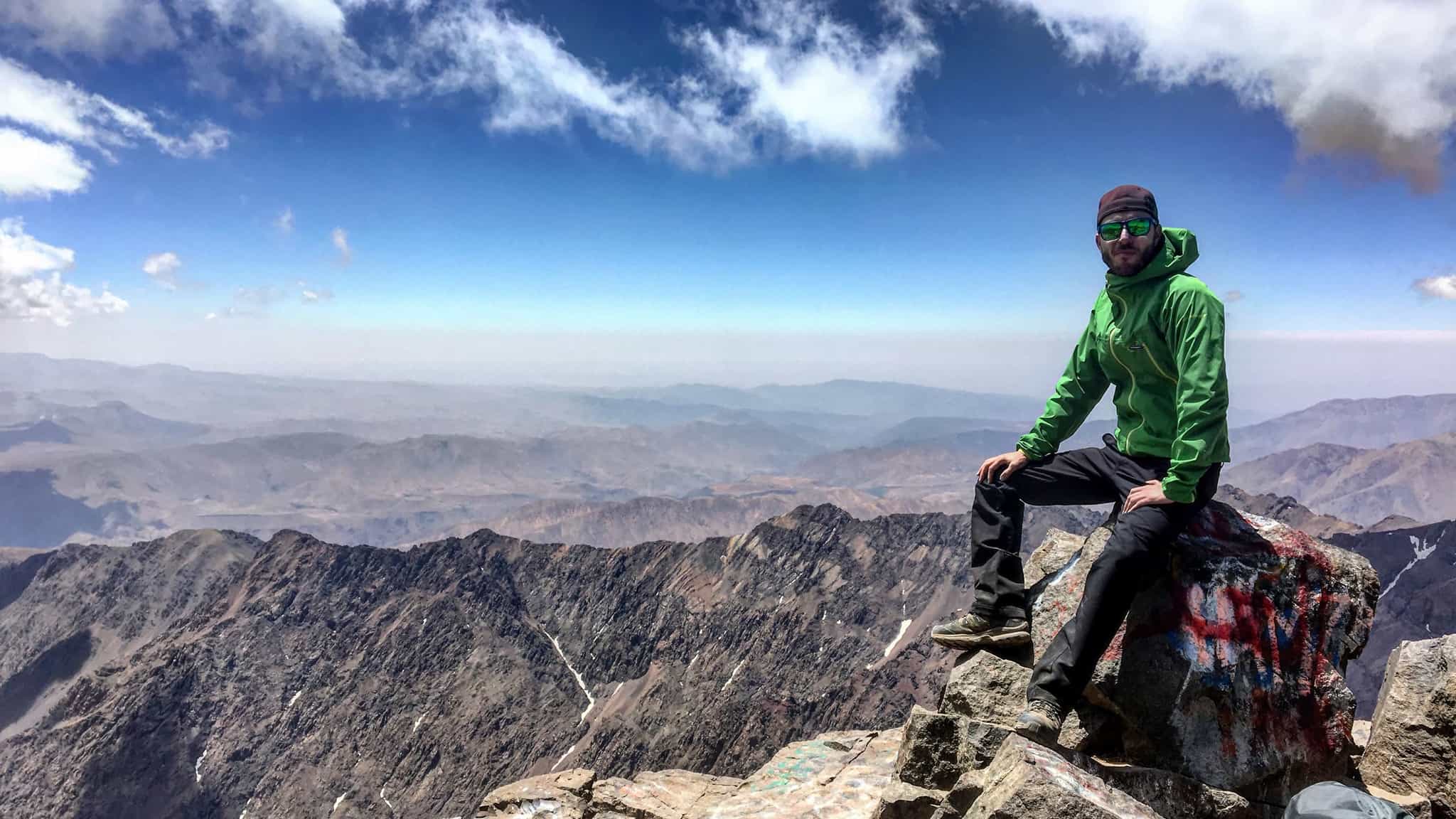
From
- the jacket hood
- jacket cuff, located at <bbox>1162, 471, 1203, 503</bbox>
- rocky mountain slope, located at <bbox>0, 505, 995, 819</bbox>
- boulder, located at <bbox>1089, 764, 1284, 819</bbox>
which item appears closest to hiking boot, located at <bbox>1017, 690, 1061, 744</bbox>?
boulder, located at <bbox>1089, 764, 1284, 819</bbox>

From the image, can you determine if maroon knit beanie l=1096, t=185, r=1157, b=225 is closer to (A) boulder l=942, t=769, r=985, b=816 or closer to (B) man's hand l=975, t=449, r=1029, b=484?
(B) man's hand l=975, t=449, r=1029, b=484

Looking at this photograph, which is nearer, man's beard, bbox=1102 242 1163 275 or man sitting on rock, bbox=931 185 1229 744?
man sitting on rock, bbox=931 185 1229 744

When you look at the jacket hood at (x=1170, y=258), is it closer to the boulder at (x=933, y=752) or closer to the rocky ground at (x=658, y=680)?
the rocky ground at (x=658, y=680)

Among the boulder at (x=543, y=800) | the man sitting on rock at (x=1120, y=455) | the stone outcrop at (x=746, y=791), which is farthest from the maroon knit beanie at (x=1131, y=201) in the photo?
the boulder at (x=543, y=800)

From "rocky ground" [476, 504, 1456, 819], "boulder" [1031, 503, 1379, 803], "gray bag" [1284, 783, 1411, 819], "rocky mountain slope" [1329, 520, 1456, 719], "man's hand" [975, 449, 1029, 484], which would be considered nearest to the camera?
"gray bag" [1284, 783, 1411, 819]

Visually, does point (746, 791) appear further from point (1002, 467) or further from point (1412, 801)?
point (1412, 801)

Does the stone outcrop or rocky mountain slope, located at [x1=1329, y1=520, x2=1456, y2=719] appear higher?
the stone outcrop

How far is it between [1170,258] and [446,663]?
155 meters

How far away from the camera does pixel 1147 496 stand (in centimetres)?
654

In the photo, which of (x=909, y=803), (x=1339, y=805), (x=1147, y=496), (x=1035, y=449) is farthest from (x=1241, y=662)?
(x=909, y=803)

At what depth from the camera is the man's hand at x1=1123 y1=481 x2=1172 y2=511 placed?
646 centimetres

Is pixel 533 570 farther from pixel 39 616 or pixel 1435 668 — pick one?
pixel 1435 668

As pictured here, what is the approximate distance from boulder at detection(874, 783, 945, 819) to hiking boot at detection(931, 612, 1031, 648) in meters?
1.51

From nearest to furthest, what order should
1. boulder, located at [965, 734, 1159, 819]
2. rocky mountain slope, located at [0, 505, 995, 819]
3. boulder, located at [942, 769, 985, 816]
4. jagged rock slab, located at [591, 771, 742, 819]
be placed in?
boulder, located at [965, 734, 1159, 819]
boulder, located at [942, 769, 985, 816]
jagged rock slab, located at [591, 771, 742, 819]
rocky mountain slope, located at [0, 505, 995, 819]
